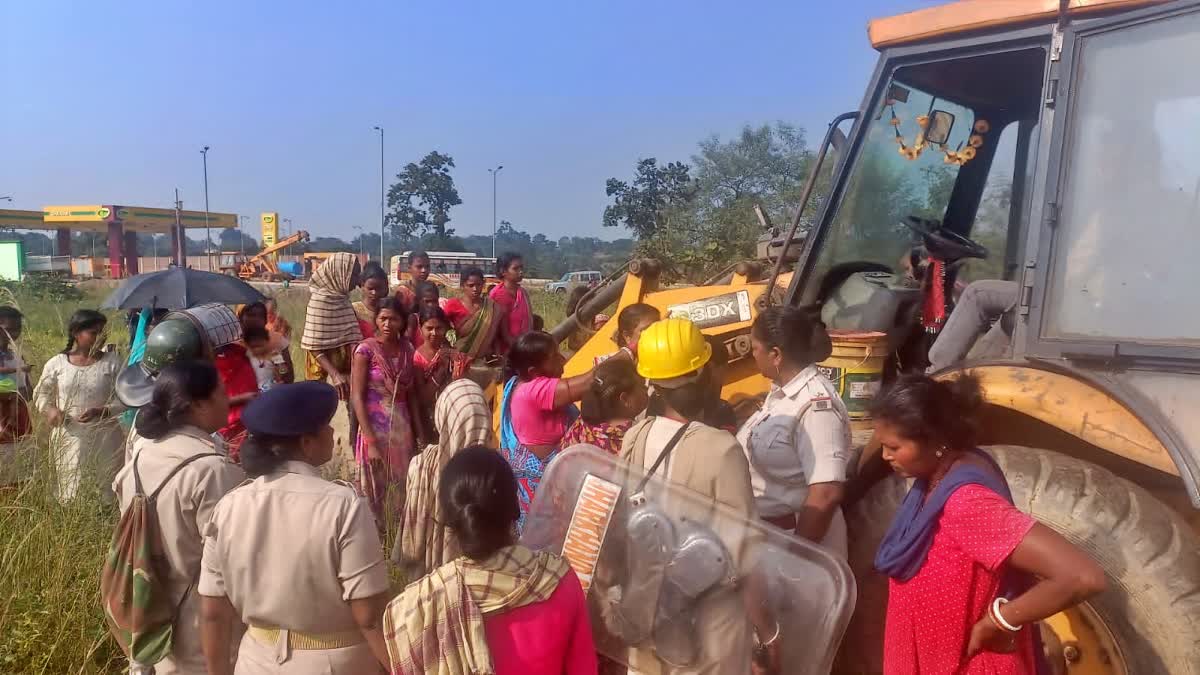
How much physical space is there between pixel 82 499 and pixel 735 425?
3.10 m

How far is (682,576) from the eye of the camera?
7.02 ft

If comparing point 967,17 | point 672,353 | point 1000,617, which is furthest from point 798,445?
point 967,17

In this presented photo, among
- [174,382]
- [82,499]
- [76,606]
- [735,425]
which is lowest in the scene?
[76,606]

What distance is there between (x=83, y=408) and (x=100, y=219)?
46451mm

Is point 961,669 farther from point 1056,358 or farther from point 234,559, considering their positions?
point 234,559

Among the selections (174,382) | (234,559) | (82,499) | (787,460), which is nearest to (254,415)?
(234,559)

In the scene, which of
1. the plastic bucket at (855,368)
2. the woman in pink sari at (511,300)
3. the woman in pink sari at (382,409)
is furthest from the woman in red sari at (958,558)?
the woman in pink sari at (511,300)

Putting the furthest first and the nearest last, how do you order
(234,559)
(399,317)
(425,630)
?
(399,317) → (234,559) → (425,630)

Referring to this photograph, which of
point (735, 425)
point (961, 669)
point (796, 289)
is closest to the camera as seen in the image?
point (961, 669)

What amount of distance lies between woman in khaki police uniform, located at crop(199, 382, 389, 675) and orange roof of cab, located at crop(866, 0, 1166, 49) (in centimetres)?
267

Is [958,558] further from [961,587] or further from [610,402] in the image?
[610,402]

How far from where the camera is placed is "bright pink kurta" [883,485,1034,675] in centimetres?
200

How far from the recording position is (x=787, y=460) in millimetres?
2734

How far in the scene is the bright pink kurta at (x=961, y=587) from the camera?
2.00 meters
